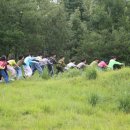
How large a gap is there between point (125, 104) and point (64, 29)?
3794 centimetres

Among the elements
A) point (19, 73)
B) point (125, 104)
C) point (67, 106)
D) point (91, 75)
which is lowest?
point (19, 73)

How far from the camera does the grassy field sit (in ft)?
35.8

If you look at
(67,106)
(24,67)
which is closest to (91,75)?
(24,67)

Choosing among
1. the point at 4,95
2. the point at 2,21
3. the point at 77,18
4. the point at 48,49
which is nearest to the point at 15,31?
the point at 2,21

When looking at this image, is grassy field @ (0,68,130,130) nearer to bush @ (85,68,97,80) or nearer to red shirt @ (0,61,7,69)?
bush @ (85,68,97,80)

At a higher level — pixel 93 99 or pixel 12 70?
pixel 93 99

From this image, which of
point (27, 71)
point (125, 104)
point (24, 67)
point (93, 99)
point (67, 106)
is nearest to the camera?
point (125, 104)

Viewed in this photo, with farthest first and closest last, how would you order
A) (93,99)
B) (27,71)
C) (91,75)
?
(27,71)
(91,75)
(93,99)

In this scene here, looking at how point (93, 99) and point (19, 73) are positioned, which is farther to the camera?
point (19, 73)

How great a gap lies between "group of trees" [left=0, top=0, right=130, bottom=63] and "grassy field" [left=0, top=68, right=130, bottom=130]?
26.8 meters

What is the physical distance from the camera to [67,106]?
1334cm

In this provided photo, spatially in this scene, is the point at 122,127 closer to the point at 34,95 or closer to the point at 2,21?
the point at 34,95

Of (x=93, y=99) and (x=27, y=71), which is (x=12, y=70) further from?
(x=93, y=99)

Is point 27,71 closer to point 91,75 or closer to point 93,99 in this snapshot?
point 91,75
